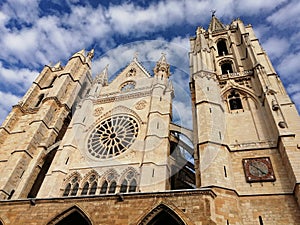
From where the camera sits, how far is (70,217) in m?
8.32

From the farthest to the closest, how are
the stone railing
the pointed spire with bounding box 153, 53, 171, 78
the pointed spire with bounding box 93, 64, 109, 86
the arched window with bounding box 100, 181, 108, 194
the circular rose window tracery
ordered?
1. the pointed spire with bounding box 93, 64, 109, 86
2. the pointed spire with bounding box 153, 53, 171, 78
3. the stone railing
4. the circular rose window tracery
5. the arched window with bounding box 100, 181, 108, 194

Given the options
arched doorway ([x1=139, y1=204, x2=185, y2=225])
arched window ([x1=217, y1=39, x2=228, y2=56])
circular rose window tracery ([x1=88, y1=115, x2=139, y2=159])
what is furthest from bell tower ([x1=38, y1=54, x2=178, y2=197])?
arched window ([x1=217, y1=39, x2=228, y2=56])

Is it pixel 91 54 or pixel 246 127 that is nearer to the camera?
pixel 246 127

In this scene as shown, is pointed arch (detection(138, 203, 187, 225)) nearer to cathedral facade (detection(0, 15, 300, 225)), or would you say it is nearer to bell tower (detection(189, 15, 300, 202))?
cathedral facade (detection(0, 15, 300, 225))

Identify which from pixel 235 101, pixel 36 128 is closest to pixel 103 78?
pixel 36 128

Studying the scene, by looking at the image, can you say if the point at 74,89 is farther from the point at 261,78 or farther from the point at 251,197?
the point at 251,197

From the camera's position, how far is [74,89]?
68.4ft

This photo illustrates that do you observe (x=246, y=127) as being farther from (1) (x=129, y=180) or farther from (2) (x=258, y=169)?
(1) (x=129, y=180)

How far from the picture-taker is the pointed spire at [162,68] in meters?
17.6

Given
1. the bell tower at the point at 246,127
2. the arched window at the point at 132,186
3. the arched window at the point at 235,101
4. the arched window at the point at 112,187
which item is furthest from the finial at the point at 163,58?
the arched window at the point at 112,187

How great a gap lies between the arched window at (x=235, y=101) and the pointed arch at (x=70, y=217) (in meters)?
9.42

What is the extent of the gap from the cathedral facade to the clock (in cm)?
4

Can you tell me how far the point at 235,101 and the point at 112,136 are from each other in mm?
7587

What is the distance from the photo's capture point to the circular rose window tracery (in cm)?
1404
